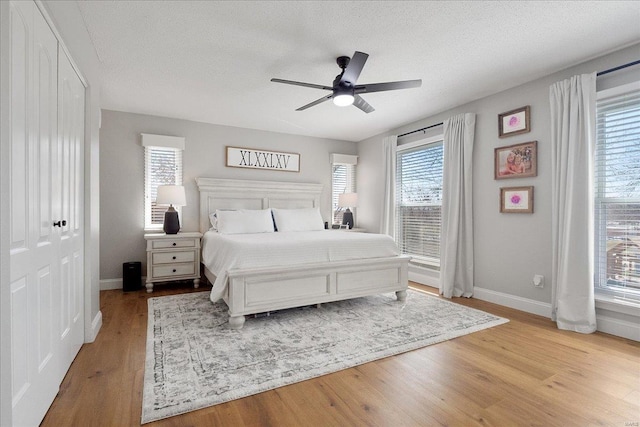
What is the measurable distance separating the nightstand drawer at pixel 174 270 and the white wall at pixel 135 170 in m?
0.46

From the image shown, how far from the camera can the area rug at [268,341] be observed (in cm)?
190

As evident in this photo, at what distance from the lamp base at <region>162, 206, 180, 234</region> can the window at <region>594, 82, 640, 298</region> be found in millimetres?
4802

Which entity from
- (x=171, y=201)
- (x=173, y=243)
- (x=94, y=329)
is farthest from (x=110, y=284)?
(x=94, y=329)

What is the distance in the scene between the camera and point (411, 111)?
4.43 m

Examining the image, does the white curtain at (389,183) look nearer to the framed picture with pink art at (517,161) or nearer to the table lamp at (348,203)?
the table lamp at (348,203)

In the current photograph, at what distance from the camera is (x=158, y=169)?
4.67 meters

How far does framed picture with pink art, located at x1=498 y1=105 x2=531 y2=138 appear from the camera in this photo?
340cm

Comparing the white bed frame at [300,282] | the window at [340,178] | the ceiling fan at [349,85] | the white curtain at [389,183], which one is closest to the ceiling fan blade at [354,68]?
the ceiling fan at [349,85]

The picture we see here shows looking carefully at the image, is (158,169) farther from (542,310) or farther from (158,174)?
(542,310)

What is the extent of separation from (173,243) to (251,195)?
56.6 inches

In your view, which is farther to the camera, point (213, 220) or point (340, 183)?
point (340, 183)

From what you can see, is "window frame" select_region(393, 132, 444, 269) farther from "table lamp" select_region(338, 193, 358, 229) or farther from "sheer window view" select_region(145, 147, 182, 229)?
"sheer window view" select_region(145, 147, 182, 229)

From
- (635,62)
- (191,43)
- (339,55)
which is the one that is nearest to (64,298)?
(191,43)

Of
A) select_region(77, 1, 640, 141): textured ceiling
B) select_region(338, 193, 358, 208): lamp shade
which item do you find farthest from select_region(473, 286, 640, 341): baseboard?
select_region(338, 193, 358, 208): lamp shade
